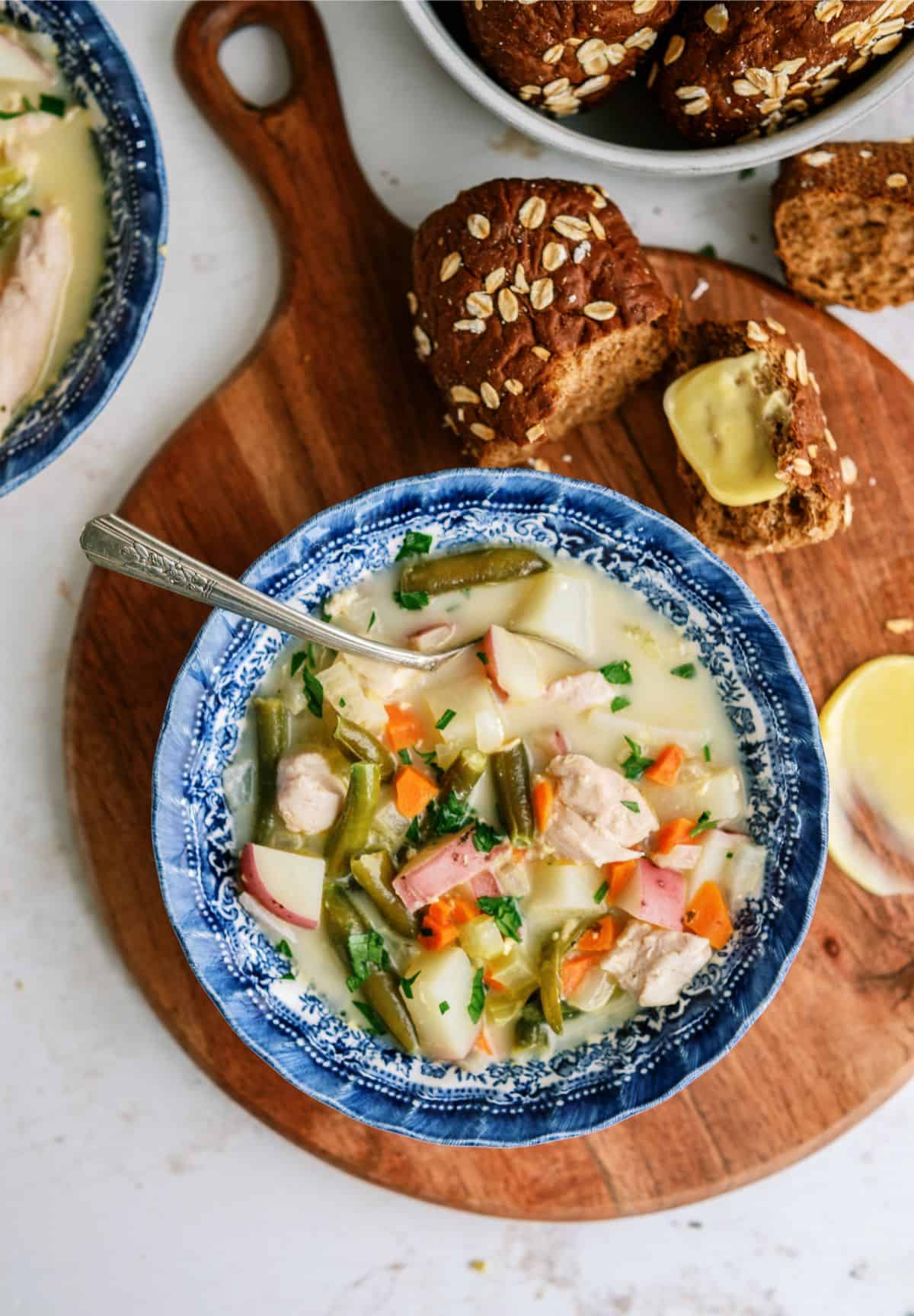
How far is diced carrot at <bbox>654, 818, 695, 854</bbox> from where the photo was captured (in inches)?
101

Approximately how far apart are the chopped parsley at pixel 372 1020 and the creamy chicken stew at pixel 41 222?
1566 mm

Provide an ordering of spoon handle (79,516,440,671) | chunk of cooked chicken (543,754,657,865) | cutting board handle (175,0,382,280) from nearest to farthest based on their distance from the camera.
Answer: spoon handle (79,516,440,671), chunk of cooked chicken (543,754,657,865), cutting board handle (175,0,382,280)

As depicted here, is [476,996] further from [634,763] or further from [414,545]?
[414,545]

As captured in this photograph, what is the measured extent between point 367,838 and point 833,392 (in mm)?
1530

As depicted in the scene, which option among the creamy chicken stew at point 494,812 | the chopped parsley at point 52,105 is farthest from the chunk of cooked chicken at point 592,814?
the chopped parsley at point 52,105

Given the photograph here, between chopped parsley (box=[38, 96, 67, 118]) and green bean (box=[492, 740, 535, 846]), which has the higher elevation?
chopped parsley (box=[38, 96, 67, 118])

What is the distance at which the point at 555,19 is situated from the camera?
2.23 meters

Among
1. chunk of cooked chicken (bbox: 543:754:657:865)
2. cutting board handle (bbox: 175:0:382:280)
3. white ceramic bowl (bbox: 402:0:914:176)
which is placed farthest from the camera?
cutting board handle (bbox: 175:0:382:280)

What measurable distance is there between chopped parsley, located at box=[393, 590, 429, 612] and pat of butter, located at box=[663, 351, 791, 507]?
675 millimetres

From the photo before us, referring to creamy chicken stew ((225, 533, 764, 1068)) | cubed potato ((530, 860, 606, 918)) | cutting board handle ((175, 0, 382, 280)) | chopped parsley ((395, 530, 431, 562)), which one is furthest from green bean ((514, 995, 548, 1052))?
cutting board handle ((175, 0, 382, 280))

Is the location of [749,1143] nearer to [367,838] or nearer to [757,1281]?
[757,1281]

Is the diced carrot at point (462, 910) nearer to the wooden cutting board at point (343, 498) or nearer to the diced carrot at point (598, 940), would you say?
the diced carrot at point (598, 940)

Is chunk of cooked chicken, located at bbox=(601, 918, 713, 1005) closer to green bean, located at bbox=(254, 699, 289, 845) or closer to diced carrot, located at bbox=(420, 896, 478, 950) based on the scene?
diced carrot, located at bbox=(420, 896, 478, 950)

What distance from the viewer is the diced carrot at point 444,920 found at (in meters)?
2.51
